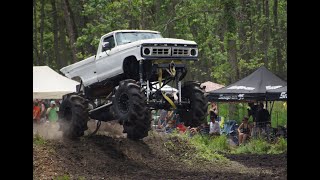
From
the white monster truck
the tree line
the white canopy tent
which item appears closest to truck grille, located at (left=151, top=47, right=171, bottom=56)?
the white monster truck

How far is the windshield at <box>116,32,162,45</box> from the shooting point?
16781 millimetres

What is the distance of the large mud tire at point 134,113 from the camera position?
48.9 feet

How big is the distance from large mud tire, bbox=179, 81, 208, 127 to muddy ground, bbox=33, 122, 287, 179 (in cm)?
137

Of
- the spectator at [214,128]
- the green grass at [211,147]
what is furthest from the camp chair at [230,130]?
the green grass at [211,147]

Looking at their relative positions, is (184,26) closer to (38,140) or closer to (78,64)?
(78,64)

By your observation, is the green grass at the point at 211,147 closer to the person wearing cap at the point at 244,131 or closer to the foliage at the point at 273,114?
the person wearing cap at the point at 244,131

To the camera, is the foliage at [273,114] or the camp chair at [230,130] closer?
the camp chair at [230,130]

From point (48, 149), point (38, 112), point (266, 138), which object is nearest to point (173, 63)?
point (48, 149)

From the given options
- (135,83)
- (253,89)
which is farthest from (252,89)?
(135,83)

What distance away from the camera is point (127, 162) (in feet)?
57.9

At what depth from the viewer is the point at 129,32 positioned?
17.0 metres

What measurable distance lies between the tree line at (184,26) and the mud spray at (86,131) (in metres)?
11.2

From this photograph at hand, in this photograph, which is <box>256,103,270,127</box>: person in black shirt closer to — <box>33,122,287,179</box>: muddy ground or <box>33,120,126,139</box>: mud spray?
<box>33,122,287,179</box>: muddy ground
